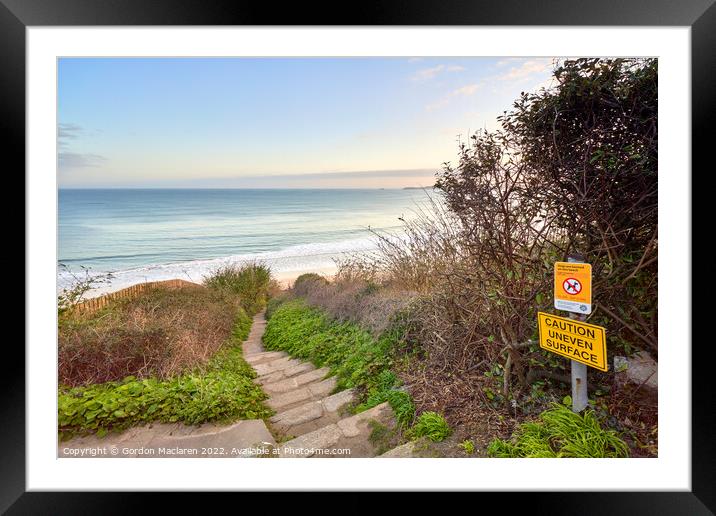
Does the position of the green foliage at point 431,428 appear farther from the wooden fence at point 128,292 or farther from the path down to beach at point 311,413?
the wooden fence at point 128,292

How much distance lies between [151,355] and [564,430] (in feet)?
7.70

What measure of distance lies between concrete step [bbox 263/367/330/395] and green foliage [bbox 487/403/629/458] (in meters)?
1.13

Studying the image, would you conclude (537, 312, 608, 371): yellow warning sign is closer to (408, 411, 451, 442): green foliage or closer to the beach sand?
(408, 411, 451, 442): green foliage

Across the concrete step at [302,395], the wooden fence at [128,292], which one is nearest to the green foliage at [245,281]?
the wooden fence at [128,292]

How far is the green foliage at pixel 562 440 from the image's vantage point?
4.90 feet

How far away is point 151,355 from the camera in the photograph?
6.01 feet

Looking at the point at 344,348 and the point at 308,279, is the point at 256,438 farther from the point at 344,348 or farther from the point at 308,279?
the point at 308,279

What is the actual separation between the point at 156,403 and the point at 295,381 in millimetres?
795

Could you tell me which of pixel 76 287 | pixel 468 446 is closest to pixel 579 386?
pixel 468 446

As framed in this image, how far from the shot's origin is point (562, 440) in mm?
1507

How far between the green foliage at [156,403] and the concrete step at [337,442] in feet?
0.86

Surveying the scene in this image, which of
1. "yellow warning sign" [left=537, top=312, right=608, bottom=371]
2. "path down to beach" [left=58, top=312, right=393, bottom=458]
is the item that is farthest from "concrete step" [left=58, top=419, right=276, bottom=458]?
"yellow warning sign" [left=537, top=312, right=608, bottom=371]
